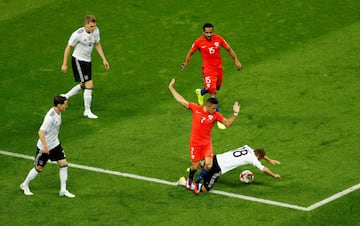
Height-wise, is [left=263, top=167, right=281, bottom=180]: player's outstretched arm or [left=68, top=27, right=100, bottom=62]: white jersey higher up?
[left=68, top=27, right=100, bottom=62]: white jersey

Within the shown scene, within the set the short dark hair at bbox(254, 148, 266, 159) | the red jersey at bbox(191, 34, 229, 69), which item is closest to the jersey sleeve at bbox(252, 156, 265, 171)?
the short dark hair at bbox(254, 148, 266, 159)

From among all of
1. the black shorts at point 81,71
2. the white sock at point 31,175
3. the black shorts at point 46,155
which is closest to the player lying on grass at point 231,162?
the black shorts at point 46,155

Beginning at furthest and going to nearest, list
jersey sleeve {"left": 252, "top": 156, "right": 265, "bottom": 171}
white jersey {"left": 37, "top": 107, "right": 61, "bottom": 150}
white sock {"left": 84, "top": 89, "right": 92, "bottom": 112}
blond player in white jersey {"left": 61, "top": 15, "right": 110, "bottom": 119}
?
1. white sock {"left": 84, "top": 89, "right": 92, "bottom": 112}
2. blond player in white jersey {"left": 61, "top": 15, "right": 110, "bottom": 119}
3. jersey sleeve {"left": 252, "top": 156, "right": 265, "bottom": 171}
4. white jersey {"left": 37, "top": 107, "right": 61, "bottom": 150}

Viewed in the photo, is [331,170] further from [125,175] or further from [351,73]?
[351,73]

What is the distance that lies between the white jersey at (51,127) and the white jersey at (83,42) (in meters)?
4.93

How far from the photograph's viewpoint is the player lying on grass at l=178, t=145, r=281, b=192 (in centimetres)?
2186

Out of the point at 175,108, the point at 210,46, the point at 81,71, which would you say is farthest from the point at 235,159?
the point at 81,71

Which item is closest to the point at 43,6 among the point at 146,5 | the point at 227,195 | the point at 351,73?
the point at 146,5

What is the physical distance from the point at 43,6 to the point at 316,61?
946cm

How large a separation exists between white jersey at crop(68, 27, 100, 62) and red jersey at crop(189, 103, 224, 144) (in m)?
5.38

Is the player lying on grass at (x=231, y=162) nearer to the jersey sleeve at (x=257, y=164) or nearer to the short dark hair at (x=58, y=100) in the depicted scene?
the jersey sleeve at (x=257, y=164)

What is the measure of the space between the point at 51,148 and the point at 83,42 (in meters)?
5.40

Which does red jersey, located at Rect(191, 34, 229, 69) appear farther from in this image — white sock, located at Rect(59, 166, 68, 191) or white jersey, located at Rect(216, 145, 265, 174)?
white sock, located at Rect(59, 166, 68, 191)

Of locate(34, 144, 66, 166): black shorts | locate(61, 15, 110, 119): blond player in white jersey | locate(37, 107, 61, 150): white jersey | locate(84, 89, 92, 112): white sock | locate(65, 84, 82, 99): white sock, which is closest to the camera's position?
locate(37, 107, 61, 150): white jersey
